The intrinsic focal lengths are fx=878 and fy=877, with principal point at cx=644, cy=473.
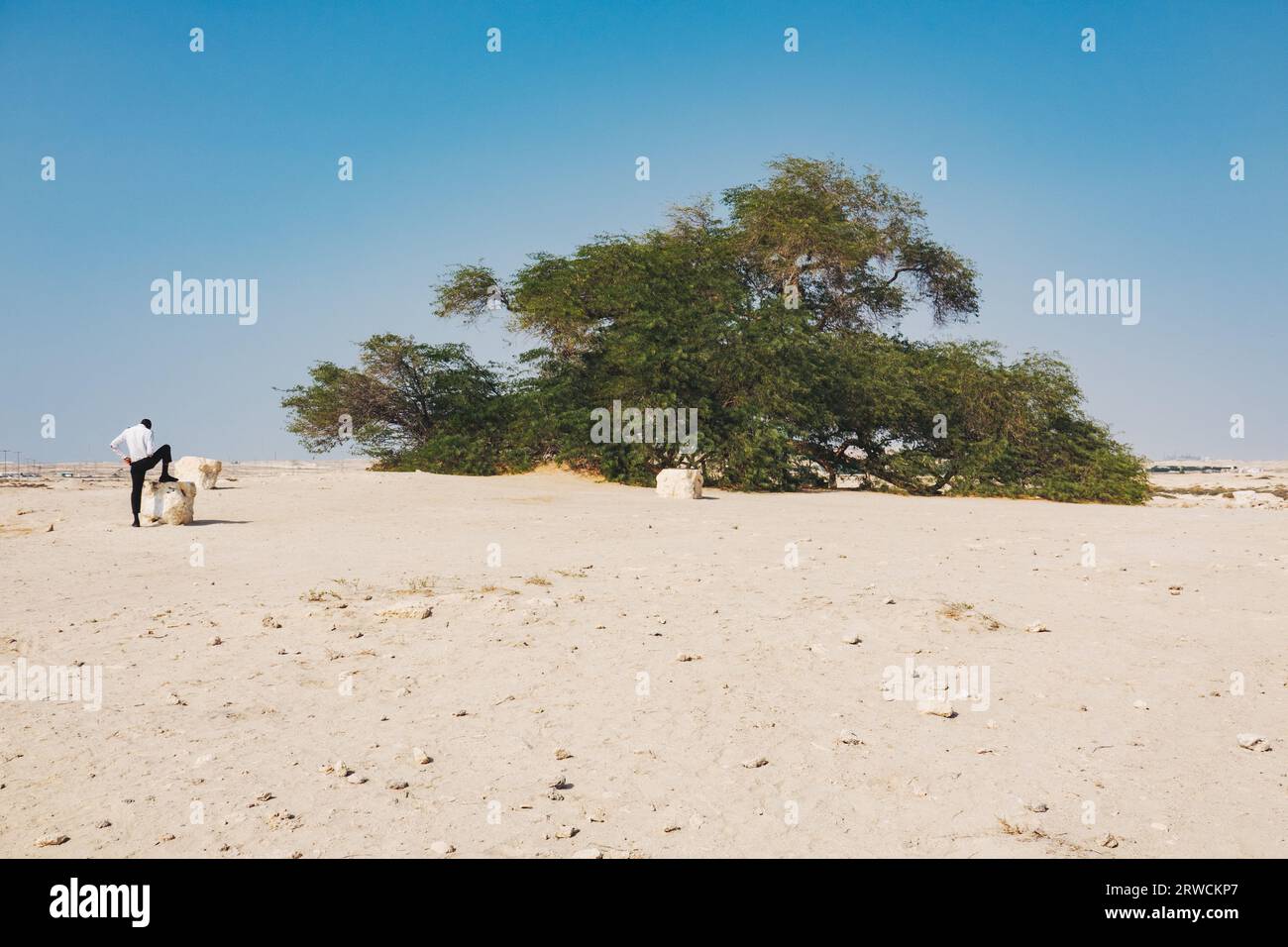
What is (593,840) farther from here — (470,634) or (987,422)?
(987,422)

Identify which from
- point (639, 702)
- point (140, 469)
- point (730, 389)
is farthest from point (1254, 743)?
point (730, 389)

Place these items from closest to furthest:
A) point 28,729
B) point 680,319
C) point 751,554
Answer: point 28,729
point 751,554
point 680,319

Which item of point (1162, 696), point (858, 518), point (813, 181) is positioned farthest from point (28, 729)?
point (813, 181)

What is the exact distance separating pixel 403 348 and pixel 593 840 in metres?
23.6

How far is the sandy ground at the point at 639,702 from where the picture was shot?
3.87 m

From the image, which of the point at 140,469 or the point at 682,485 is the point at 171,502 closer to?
the point at 140,469

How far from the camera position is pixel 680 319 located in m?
21.4

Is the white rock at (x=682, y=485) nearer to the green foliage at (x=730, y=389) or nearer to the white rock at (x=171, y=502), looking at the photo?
the green foliage at (x=730, y=389)

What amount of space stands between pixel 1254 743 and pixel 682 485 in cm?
1290

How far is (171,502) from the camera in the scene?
12.7 m

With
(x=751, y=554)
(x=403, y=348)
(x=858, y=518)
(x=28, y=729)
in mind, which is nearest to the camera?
(x=28, y=729)

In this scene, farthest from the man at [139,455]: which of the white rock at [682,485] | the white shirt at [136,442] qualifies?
Result: the white rock at [682,485]

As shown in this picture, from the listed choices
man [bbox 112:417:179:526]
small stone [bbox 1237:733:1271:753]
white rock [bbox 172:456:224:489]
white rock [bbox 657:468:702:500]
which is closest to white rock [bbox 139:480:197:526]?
man [bbox 112:417:179:526]

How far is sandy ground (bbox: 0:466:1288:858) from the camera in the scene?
3.87 m
